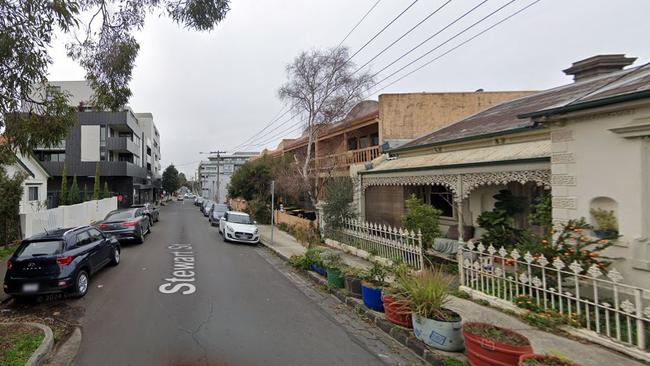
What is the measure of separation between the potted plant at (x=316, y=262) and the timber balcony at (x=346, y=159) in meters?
8.03

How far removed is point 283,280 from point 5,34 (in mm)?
7756

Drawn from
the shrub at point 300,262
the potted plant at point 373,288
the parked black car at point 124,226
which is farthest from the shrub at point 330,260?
the parked black car at point 124,226

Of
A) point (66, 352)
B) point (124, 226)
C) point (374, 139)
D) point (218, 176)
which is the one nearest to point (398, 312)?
point (66, 352)

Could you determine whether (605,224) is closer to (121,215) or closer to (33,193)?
(121,215)

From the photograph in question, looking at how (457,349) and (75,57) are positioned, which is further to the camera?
(75,57)

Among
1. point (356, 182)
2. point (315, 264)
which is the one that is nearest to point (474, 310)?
point (315, 264)

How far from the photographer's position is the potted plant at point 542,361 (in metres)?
3.81

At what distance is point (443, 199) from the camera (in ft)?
45.6

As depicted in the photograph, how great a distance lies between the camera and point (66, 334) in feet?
20.2

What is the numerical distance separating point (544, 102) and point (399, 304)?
8006mm

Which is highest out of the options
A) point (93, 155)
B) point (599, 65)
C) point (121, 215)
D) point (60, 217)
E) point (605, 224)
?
point (93, 155)

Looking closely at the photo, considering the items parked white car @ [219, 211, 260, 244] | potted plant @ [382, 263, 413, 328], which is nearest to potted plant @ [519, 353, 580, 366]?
potted plant @ [382, 263, 413, 328]

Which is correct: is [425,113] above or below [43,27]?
above

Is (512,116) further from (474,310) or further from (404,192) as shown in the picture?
(474,310)
